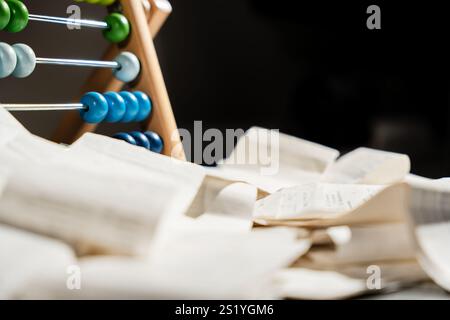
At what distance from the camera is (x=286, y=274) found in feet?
1.55

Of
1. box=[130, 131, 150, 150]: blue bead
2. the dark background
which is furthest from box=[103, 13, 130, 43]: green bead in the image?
the dark background

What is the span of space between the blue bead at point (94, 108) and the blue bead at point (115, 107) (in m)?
0.02

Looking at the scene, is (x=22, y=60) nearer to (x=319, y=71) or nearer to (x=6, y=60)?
(x=6, y=60)

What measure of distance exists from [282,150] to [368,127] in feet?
2.93

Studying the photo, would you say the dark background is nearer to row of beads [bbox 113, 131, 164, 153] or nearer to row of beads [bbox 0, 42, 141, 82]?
row of beads [bbox 113, 131, 164, 153]

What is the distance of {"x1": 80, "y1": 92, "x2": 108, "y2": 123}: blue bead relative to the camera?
1271 mm

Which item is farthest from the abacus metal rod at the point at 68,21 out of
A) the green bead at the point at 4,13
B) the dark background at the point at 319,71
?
the dark background at the point at 319,71

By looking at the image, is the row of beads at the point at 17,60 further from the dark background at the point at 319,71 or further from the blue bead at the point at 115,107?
the dark background at the point at 319,71

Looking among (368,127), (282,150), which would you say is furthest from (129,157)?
(368,127)

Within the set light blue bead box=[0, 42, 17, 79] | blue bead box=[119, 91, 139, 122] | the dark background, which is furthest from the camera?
the dark background

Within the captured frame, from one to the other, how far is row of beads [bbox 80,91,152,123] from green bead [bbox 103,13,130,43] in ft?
0.46

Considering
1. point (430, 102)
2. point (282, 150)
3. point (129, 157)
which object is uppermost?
point (430, 102)

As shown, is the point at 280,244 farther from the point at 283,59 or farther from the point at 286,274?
the point at 283,59

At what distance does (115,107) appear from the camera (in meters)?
1.30
